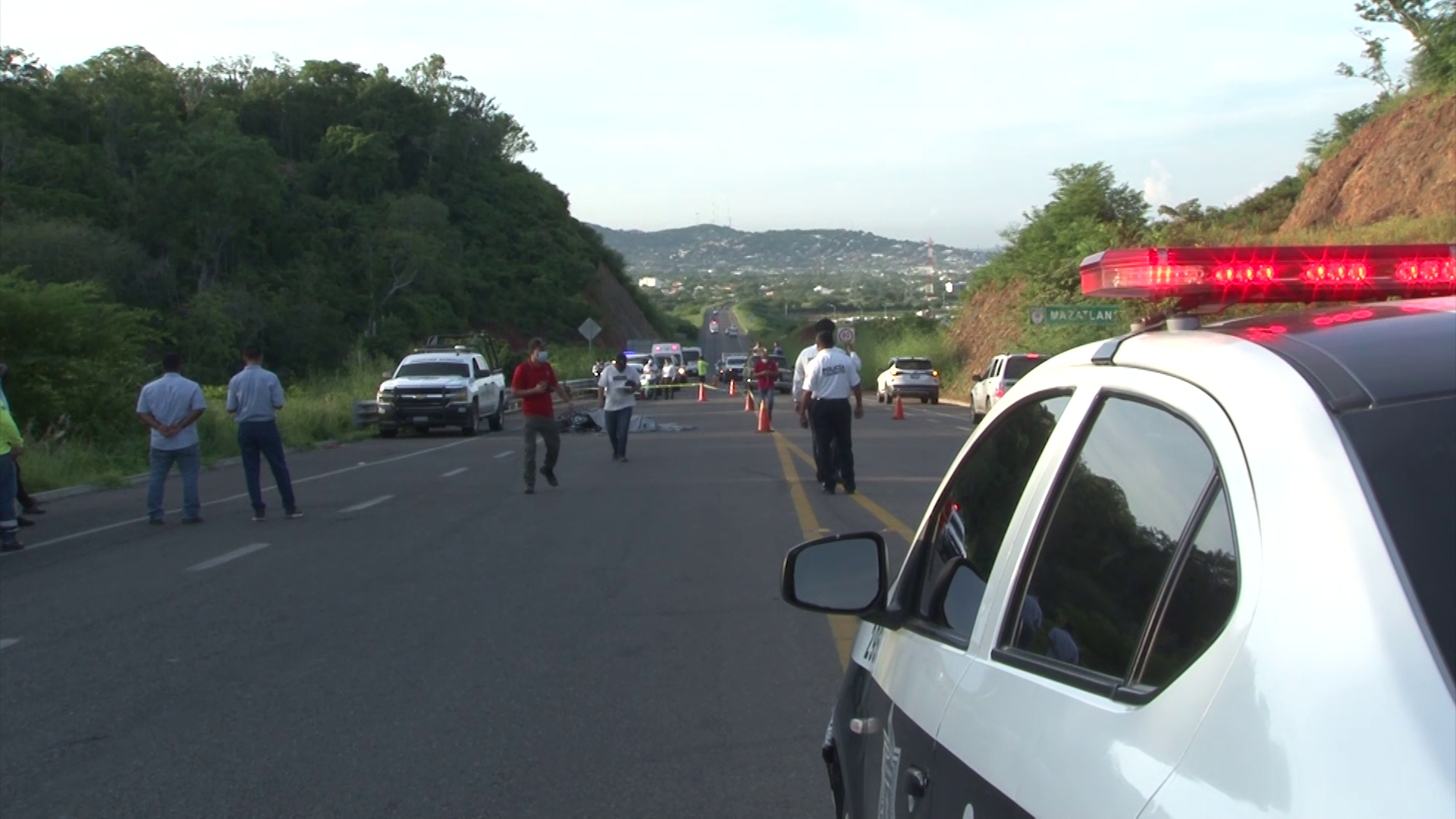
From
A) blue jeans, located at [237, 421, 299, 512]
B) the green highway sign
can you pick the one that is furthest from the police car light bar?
blue jeans, located at [237, 421, 299, 512]

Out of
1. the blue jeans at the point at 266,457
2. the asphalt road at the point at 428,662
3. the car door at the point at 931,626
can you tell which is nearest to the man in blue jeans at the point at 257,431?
the blue jeans at the point at 266,457

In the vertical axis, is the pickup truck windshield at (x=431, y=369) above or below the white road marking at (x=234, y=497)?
above

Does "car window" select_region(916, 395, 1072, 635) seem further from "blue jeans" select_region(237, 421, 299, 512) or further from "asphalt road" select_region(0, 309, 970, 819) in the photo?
"blue jeans" select_region(237, 421, 299, 512)

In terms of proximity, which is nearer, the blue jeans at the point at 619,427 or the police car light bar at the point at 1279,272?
the police car light bar at the point at 1279,272

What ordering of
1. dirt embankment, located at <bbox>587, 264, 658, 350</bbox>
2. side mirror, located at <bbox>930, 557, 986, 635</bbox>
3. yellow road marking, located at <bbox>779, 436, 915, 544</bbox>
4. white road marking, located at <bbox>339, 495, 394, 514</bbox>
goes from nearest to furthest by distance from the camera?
side mirror, located at <bbox>930, 557, 986, 635</bbox>, yellow road marking, located at <bbox>779, 436, 915, 544</bbox>, white road marking, located at <bbox>339, 495, 394, 514</bbox>, dirt embankment, located at <bbox>587, 264, 658, 350</bbox>

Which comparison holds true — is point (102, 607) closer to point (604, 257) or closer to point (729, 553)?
point (729, 553)

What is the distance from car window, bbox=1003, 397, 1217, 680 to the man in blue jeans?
561 inches

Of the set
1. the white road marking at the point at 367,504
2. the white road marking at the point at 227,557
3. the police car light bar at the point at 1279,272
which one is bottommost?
the white road marking at the point at 367,504

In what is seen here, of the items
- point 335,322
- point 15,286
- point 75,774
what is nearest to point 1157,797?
point 75,774

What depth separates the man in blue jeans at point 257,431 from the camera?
16.0 meters

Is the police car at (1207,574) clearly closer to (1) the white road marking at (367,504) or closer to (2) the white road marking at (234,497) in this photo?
(2) the white road marking at (234,497)

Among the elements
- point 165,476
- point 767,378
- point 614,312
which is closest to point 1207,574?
point 165,476

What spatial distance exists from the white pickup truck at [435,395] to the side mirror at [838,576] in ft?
101

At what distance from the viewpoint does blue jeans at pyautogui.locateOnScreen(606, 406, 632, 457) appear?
22.5 metres
